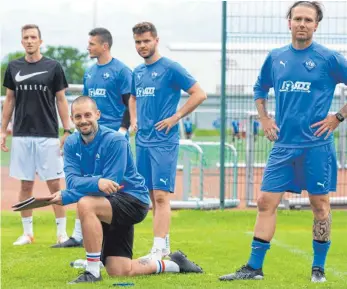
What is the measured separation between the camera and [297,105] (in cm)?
834

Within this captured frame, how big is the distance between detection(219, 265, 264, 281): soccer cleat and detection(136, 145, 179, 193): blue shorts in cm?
159

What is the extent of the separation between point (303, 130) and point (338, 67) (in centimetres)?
60

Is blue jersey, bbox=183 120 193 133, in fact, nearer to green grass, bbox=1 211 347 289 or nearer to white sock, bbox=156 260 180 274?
green grass, bbox=1 211 347 289

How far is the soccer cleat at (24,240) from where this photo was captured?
36.9 ft

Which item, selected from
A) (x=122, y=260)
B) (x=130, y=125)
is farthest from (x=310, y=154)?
(x=130, y=125)

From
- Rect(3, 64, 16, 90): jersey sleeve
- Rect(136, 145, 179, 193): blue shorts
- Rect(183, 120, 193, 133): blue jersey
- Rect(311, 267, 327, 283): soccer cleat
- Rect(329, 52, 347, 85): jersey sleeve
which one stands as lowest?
Rect(183, 120, 193, 133): blue jersey

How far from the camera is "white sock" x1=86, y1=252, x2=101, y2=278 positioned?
8109mm

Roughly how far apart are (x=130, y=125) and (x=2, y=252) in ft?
6.28

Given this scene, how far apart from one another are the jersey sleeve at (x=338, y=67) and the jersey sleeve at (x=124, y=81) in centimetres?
305

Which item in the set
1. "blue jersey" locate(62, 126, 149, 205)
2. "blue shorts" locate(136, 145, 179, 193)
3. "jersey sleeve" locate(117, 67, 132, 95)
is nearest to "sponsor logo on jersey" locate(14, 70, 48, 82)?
"jersey sleeve" locate(117, 67, 132, 95)

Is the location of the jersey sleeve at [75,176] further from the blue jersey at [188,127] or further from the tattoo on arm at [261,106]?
the blue jersey at [188,127]

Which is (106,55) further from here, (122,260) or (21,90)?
(122,260)

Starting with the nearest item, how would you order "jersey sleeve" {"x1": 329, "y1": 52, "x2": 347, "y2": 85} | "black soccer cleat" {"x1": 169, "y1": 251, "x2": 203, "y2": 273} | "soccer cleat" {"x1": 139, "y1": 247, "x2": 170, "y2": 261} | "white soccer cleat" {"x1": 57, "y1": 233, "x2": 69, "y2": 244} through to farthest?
"jersey sleeve" {"x1": 329, "y1": 52, "x2": 347, "y2": 85}, "black soccer cleat" {"x1": 169, "y1": 251, "x2": 203, "y2": 273}, "soccer cleat" {"x1": 139, "y1": 247, "x2": 170, "y2": 261}, "white soccer cleat" {"x1": 57, "y1": 233, "x2": 69, "y2": 244}

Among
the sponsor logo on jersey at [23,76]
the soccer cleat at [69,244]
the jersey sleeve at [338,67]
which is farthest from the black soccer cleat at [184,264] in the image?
the sponsor logo on jersey at [23,76]
